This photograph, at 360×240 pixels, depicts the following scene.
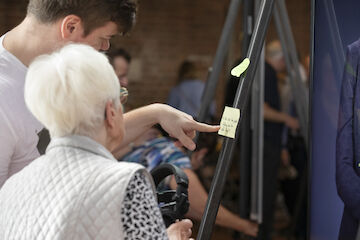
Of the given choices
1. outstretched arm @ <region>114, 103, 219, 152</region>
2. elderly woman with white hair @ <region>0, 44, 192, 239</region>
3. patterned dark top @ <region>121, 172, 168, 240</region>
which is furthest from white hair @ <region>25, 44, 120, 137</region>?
outstretched arm @ <region>114, 103, 219, 152</region>

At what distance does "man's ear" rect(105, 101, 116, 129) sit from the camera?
4.24ft

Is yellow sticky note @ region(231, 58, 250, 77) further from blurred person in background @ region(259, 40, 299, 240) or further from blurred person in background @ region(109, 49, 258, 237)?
blurred person in background @ region(259, 40, 299, 240)

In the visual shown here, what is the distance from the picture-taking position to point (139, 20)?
660cm

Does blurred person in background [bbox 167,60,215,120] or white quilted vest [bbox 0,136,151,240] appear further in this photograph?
blurred person in background [bbox 167,60,215,120]

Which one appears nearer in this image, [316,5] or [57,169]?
[57,169]

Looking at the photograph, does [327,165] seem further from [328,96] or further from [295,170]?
[295,170]

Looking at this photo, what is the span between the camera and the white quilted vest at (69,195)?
1.22 metres

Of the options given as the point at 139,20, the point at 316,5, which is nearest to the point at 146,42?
the point at 139,20

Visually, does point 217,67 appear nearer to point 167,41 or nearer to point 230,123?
point 230,123

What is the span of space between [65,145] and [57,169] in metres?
0.06

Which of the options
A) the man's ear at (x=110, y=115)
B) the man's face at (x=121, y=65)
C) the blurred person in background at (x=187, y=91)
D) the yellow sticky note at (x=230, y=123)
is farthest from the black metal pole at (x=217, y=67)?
the blurred person in background at (x=187, y=91)

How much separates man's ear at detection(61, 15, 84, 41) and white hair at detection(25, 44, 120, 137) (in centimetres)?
35

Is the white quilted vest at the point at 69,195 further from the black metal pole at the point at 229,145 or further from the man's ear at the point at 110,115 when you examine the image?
the black metal pole at the point at 229,145

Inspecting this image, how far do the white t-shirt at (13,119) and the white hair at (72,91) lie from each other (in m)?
0.39
